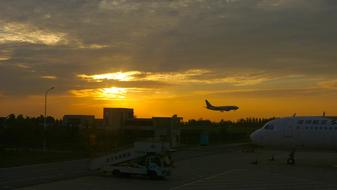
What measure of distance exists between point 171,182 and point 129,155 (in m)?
3.92

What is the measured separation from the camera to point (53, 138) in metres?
72.2

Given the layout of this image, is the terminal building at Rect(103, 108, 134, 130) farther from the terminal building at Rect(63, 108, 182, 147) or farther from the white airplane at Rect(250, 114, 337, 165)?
the white airplane at Rect(250, 114, 337, 165)

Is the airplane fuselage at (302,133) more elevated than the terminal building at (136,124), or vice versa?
the terminal building at (136,124)

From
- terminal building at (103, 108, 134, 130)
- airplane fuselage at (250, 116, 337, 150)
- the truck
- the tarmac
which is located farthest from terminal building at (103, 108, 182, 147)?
the truck

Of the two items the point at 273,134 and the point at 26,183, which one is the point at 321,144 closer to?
the point at 273,134

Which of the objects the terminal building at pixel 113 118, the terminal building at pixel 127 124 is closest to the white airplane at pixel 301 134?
the terminal building at pixel 127 124

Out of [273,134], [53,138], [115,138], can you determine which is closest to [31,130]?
[53,138]

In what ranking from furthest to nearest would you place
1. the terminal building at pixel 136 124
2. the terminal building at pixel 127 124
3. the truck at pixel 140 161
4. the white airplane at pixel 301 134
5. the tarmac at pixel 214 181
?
the terminal building at pixel 127 124, the terminal building at pixel 136 124, the white airplane at pixel 301 134, the truck at pixel 140 161, the tarmac at pixel 214 181

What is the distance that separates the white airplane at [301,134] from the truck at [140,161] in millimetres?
14856

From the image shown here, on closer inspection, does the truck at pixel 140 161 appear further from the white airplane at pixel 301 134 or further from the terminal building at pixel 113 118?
the terminal building at pixel 113 118

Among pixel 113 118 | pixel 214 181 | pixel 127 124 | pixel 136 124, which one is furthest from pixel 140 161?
pixel 127 124

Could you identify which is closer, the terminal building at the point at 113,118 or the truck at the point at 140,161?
the truck at the point at 140,161

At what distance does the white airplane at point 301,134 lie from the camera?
132 feet

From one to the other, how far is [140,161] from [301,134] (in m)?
17.0
